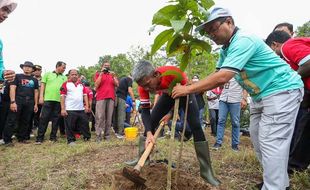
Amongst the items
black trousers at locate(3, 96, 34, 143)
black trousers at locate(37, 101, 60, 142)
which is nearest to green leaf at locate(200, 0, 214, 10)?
black trousers at locate(37, 101, 60, 142)

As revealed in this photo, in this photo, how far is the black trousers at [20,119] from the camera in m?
7.12

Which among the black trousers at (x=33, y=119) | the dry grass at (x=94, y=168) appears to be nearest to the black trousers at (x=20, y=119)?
the black trousers at (x=33, y=119)

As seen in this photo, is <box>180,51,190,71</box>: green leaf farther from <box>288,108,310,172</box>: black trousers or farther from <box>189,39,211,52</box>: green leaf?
<box>288,108,310,172</box>: black trousers

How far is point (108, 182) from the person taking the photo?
139 inches

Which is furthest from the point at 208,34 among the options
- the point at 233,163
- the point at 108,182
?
the point at 233,163

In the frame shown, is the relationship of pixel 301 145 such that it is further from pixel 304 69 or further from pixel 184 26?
pixel 184 26

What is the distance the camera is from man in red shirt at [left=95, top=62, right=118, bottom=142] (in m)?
7.20

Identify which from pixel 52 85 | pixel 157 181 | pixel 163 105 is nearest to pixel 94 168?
pixel 157 181

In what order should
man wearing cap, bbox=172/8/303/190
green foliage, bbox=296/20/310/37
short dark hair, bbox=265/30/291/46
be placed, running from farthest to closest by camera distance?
green foliage, bbox=296/20/310/37 < short dark hair, bbox=265/30/291/46 < man wearing cap, bbox=172/8/303/190

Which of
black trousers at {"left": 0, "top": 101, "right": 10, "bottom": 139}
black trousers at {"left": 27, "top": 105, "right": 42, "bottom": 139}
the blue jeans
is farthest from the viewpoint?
black trousers at {"left": 27, "top": 105, "right": 42, "bottom": 139}

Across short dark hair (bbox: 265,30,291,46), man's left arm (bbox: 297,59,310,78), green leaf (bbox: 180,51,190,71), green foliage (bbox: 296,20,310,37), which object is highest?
green foliage (bbox: 296,20,310,37)

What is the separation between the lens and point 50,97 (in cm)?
752

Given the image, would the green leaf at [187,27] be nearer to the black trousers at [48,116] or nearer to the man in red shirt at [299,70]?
the man in red shirt at [299,70]

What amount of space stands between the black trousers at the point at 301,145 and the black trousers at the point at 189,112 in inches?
40.6
